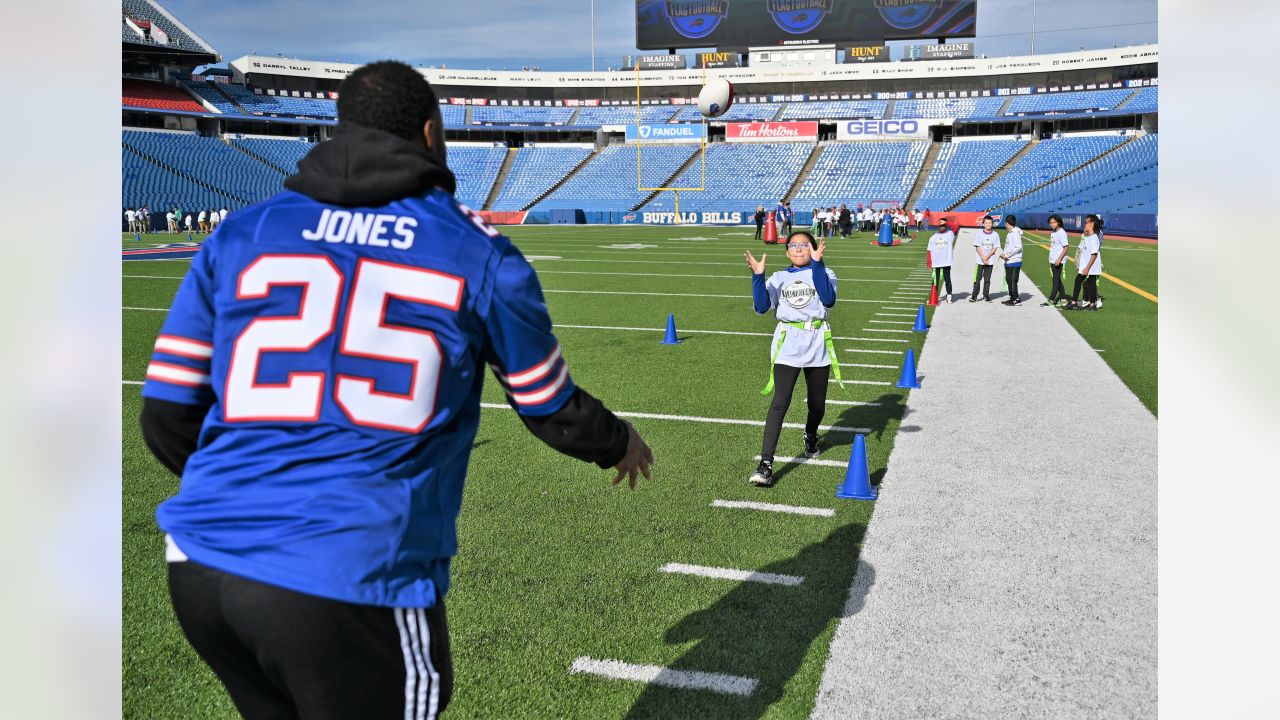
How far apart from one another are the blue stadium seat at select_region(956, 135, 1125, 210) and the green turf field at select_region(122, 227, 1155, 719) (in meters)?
45.0

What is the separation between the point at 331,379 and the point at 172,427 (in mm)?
433

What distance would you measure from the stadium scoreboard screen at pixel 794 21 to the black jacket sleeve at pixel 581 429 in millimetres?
68958

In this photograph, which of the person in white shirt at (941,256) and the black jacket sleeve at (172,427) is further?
the person in white shirt at (941,256)

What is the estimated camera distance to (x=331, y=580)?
175 cm

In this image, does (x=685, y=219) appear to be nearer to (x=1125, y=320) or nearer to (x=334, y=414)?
(x=1125, y=320)

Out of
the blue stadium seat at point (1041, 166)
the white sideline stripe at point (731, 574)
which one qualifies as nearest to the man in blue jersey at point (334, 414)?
the white sideline stripe at point (731, 574)

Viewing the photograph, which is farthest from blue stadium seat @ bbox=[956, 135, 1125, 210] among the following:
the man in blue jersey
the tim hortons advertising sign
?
the man in blue jersey

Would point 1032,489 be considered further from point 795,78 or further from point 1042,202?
point 795,78

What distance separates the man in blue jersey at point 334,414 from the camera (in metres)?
1.76

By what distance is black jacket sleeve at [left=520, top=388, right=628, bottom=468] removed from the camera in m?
2.12

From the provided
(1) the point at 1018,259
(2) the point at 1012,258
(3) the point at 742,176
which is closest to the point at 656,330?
(2) the point at 1012,258

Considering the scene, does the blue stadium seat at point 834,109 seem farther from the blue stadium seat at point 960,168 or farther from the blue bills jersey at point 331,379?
the blue bills jersey at point 331,379

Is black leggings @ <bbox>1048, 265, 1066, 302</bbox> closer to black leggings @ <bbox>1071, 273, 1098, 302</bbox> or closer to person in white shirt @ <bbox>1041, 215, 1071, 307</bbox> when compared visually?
person in white shirt @ <bbox>1041, 215, 1071, 307</bbox>
